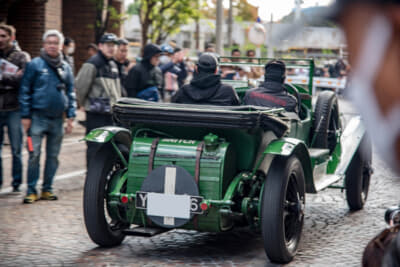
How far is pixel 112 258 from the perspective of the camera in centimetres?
524

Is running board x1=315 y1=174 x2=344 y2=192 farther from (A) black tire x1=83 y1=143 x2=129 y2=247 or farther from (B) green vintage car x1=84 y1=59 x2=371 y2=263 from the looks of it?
(A) black tire x1=83 y1=143 x2=129 y2=247

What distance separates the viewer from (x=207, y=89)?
19.4 feet

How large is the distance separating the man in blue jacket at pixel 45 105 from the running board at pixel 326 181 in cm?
291

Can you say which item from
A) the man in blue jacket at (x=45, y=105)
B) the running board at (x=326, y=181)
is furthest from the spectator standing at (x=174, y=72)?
the running board at (x=326, y=181)

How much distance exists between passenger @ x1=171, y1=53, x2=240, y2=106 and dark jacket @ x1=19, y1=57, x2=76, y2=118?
6.76 feet

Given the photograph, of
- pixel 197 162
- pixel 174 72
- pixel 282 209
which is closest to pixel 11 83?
pixel 197 162

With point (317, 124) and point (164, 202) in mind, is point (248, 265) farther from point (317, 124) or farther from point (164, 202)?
point (317, 124)

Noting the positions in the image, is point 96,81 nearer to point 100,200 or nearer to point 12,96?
point 12,96

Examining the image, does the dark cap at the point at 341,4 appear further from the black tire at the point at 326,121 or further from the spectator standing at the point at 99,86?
the spectator standing at the point at 99,86

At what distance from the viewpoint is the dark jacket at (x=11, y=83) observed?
25.8 ft

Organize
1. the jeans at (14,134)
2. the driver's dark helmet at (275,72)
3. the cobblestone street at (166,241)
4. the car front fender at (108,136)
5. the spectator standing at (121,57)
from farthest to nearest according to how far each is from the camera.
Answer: the spectator standing at (121,57)
the jeans at (14,134)
the driver's dark helmet at (275,72)
the car front fender at (108,136)
the cobblestone street at (166,241)

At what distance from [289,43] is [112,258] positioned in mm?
4390

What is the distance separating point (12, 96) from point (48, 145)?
81cm

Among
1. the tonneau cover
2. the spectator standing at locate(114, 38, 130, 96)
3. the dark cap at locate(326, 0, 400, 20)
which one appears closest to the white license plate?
the tonneau cover
